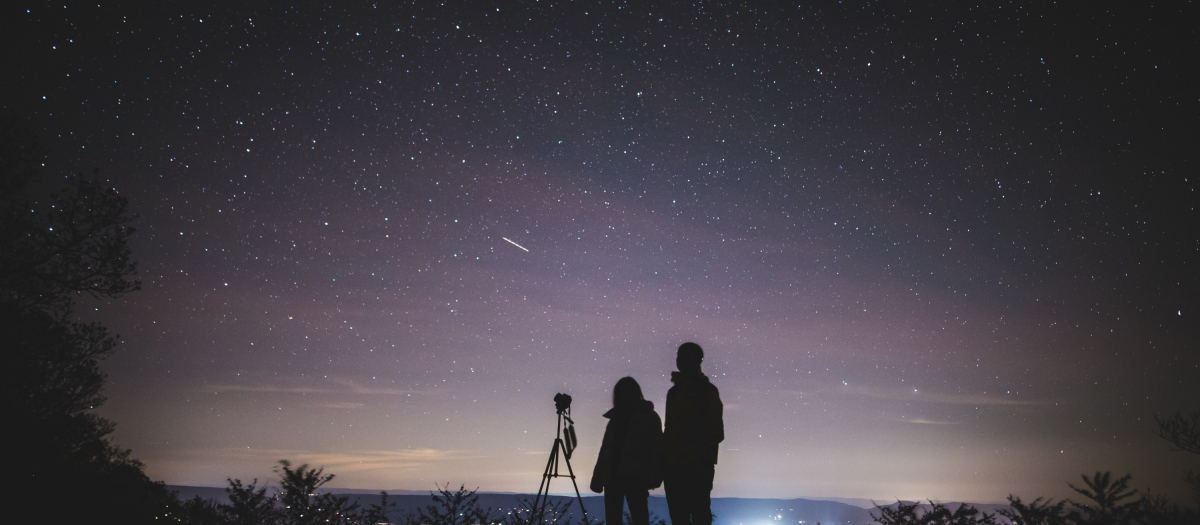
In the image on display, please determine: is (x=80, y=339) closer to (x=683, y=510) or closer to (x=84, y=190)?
(x=84, y=190)

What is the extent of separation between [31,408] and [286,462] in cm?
710

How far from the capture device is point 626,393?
3.75 m

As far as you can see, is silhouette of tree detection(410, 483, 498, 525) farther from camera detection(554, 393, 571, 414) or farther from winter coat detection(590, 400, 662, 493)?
winter coat detection(590, 400, 662, 493)

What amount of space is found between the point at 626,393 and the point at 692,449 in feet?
2.13

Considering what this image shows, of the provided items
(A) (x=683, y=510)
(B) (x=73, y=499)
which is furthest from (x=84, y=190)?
(A) (x=683, y=510)

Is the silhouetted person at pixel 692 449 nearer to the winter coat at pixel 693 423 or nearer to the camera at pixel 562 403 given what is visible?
the winter coat at pixel 693 423

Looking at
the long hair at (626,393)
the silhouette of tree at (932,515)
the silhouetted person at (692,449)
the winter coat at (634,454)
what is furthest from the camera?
the silhouette of tree at (932,515)

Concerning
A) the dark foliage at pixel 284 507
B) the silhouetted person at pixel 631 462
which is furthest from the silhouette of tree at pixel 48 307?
the silhouetted person at pixel 631 462

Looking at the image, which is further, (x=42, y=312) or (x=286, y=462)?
(x=42, y=312)

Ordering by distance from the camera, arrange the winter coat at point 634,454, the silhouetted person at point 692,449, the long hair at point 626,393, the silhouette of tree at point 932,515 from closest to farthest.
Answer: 1. the silhouetted person at point 692,449
2. the winter coat at point 634,454
3. the long hair at point 626,393
4. the silhouette of tree at point 932,515

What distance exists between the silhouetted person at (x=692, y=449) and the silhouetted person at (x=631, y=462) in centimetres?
11

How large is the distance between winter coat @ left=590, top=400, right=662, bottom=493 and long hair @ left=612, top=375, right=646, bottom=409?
3.6 inches

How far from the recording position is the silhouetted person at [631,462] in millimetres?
3453

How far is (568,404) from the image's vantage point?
5457mm
